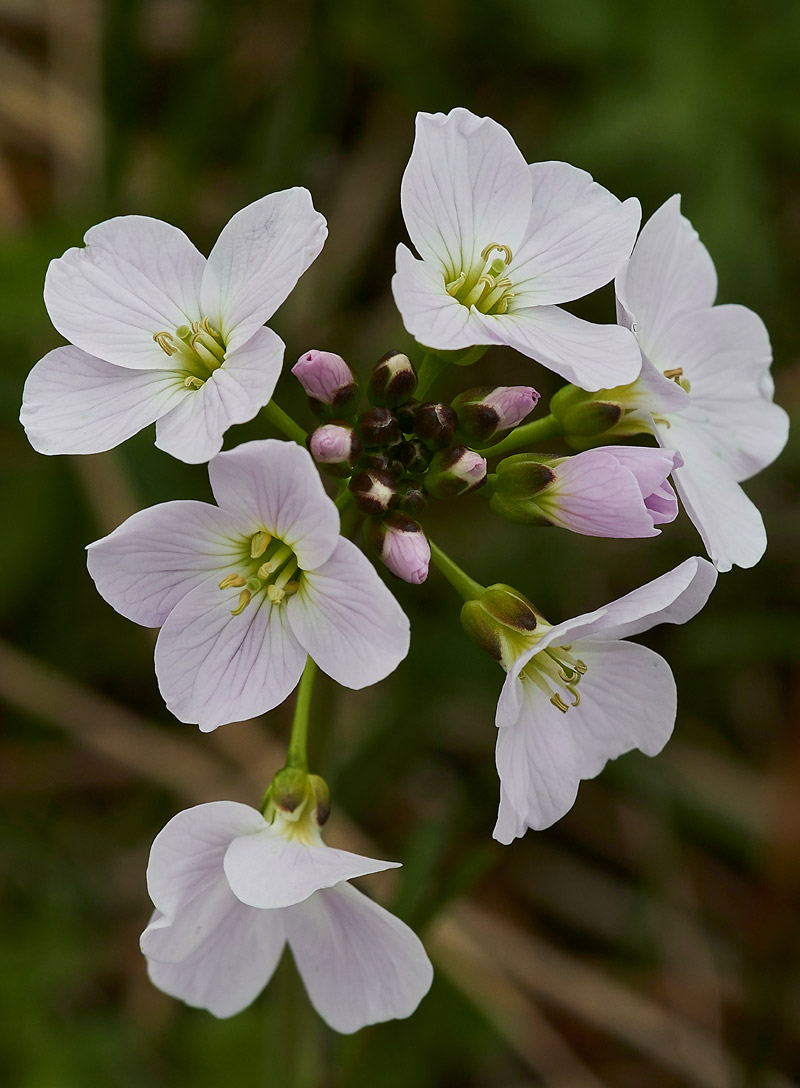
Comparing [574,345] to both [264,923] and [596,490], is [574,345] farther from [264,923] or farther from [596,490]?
[264,923]

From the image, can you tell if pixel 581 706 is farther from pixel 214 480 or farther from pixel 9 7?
pixel 9 7

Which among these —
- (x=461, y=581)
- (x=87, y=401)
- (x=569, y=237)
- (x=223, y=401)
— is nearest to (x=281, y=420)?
(x=223, y=401)

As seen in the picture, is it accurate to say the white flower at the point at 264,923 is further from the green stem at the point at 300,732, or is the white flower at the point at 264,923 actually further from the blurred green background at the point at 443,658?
the blurred green background at the point at 443,658

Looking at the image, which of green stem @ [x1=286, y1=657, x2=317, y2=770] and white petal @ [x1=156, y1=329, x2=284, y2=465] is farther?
green stem @ [x1=286, y1=657, x2=317, y2=770]

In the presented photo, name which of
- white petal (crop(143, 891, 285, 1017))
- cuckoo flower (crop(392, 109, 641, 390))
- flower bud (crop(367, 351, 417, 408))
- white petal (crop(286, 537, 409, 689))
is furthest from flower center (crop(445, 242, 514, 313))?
white petal (crop(143, 891, 285, 1017))

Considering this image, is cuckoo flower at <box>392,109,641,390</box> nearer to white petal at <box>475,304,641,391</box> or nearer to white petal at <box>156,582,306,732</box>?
white petal at <box>475,304,641,391</box>

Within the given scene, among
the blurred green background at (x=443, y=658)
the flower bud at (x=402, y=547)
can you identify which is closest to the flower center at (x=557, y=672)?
the flower bud at (x=402, y=547)
